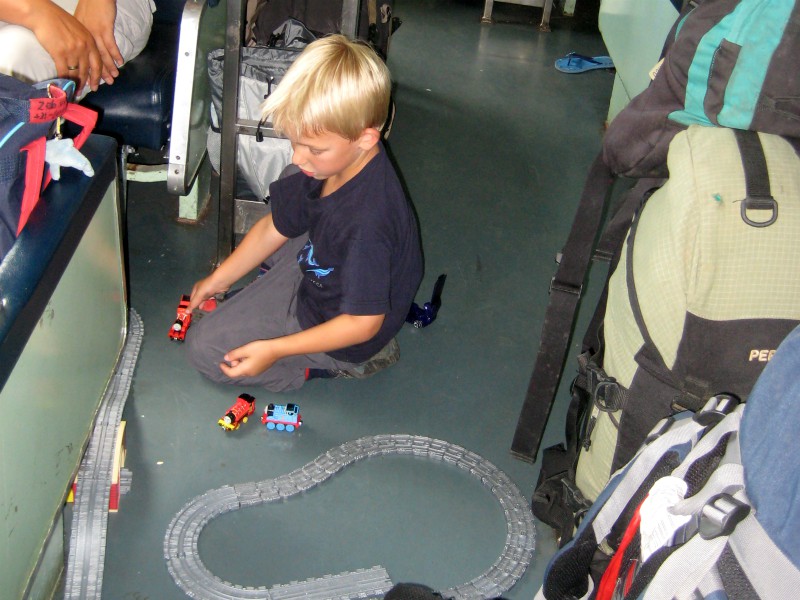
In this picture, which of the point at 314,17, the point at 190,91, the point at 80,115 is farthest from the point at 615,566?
the point at 314,17

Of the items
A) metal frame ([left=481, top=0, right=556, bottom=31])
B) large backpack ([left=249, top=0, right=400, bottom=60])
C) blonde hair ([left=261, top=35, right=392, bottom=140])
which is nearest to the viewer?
blonde hair ([left=261, top=35, right=392, bottom=140])

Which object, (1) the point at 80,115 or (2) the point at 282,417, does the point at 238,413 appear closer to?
(2) the point at 282,417

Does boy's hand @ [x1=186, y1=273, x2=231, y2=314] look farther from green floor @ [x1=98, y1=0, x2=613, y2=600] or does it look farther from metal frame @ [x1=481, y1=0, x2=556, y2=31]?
metal frame @ [x1=481, y1=0, x2=556, y2=31]

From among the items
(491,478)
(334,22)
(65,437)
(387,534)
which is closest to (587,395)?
(491,478)

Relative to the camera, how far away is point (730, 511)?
2.70 ft

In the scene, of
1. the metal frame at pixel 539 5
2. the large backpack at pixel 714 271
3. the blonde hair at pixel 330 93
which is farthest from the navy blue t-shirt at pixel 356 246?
the metal frame at pixel 539 5

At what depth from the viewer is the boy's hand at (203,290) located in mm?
2049

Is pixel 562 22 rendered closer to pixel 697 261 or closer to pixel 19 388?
pixel 697 261

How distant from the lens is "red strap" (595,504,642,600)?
103 cm

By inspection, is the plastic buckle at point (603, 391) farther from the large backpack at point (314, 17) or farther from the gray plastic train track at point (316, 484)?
the large backpack at point (314, 17)

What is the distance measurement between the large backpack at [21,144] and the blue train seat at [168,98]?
63 centimetres

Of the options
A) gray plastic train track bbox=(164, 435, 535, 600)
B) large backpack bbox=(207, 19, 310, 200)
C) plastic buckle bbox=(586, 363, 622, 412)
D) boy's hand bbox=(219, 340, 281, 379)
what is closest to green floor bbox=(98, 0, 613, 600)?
gray plastic train track bbox=(164, 435, 535, 600)

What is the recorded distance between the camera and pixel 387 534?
1.62 meters

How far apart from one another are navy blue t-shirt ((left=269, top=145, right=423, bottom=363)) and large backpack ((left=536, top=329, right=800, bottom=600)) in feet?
2.65
